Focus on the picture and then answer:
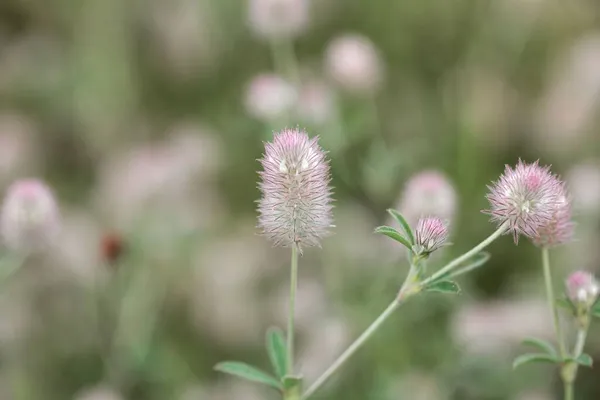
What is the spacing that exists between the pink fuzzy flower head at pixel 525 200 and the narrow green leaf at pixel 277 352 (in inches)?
19.8

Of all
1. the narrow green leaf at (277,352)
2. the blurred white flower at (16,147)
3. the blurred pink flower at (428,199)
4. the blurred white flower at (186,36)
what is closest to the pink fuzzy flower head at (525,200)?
the narrow green leaf at (277,352)

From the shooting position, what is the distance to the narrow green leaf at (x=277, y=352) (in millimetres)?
1651

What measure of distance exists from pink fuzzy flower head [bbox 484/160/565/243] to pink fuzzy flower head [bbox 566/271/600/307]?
25cm

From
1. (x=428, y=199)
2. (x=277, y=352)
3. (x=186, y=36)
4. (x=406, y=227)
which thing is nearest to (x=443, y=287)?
(x=406, y=227)

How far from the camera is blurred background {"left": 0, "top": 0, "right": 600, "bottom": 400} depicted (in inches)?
104

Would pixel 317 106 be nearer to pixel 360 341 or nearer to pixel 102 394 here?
pixel 102 394

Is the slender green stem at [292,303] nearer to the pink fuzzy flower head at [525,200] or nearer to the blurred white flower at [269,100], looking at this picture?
the pink fuzzy flower head at [525,200]

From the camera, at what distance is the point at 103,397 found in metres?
2.31

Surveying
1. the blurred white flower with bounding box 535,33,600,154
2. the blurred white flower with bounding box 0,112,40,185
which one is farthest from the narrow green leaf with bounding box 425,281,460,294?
the blurred white flower with bounding box 0,112,40,185

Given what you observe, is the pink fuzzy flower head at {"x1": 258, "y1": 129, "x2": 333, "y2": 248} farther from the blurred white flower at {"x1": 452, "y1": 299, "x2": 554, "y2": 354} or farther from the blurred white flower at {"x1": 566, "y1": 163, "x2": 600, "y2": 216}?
the blurred white flower at {"x1": 566, "y1": 163, "x2": 600, "y2": 216}

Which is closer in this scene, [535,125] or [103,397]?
[103,397]

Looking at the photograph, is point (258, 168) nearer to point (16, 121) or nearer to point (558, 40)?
point (16, 121)

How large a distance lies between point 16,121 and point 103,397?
207 centimetres

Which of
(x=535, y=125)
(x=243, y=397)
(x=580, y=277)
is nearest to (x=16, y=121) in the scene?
(x=243, y=397)
